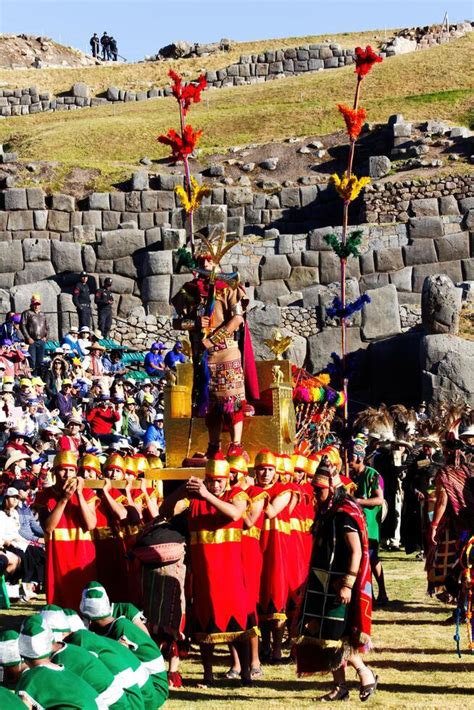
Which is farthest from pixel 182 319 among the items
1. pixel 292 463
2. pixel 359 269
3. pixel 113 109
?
pixel 113 109

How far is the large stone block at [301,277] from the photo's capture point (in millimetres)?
34406

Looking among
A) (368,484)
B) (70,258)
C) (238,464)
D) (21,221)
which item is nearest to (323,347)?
(70,258)

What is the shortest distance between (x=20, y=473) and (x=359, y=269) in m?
19.0

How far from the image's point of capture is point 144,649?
854 cm

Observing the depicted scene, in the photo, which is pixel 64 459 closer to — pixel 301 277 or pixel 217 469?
pixel 217 469

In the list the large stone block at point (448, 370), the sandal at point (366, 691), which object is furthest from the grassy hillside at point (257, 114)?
the sandal at point (366, 691)

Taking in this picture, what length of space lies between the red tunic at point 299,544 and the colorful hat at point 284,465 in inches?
4.7

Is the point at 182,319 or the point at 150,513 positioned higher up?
the point at 182,319

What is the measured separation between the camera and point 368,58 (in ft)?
56.4

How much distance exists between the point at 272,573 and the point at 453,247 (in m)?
24.4

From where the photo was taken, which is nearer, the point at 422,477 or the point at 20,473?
the point at 20,473

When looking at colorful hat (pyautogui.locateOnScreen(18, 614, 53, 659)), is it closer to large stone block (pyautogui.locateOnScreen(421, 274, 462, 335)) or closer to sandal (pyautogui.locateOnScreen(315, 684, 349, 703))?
sandal (pyautogui.locateOnScreen(315, 684, 349, 703))

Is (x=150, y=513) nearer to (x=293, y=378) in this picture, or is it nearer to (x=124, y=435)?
(x=293, y=378)

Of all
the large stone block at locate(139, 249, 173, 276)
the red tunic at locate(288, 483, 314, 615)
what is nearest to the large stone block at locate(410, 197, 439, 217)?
the large stone block at locate(139, 249, 173, 276)
